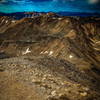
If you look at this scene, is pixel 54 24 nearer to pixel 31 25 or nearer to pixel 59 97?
pixel 31 25

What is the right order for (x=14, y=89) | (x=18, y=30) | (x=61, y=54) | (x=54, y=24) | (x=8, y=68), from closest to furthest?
(x=14, y=89)
(x=8, y=68)
(x=61, y=54)
(x=18, y=30)
(x=54, y=24)

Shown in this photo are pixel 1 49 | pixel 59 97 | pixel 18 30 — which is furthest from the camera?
pixel 18 30

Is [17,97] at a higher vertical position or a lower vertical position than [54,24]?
lower

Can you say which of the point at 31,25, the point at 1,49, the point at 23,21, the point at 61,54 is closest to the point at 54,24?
the point at 31,25

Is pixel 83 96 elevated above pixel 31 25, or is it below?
below

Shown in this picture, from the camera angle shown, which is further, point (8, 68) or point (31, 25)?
point (31, 25)

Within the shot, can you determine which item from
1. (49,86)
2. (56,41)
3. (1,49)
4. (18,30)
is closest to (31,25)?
(18,30)

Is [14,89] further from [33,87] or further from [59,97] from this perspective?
[59,97]

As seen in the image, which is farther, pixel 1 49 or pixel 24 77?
pixel 1 49

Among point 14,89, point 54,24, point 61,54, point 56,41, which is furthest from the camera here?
point 54,24
